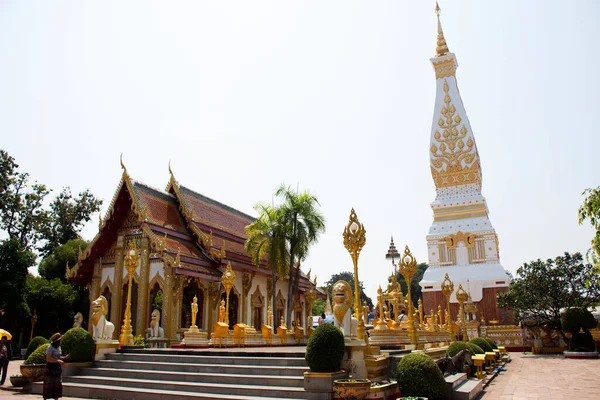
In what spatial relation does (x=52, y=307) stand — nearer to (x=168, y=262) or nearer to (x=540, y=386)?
(x=168, y=262)

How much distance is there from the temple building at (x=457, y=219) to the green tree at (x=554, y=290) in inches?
243

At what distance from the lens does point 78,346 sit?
40.5ft

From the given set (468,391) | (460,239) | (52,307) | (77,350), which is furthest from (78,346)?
(460,239)

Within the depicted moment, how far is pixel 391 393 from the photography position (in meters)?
8.94

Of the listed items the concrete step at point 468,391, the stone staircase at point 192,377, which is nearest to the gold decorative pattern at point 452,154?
the concrete step at point 468,391

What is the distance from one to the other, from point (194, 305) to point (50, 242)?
29264 mm

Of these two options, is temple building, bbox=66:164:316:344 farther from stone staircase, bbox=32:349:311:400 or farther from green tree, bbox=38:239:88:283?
green tree, bbox=38:239:88:283

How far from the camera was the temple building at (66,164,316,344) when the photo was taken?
21641mm

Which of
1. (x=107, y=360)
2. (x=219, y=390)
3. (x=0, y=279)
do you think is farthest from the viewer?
(x=0, y=279)

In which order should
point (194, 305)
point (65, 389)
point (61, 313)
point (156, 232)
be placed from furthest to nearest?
point (61, 313)
point (156, 232)
point (194, 305)
point (65, 389)

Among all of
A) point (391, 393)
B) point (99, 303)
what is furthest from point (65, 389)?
point (391, 393)

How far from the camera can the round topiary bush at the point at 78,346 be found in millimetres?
12305

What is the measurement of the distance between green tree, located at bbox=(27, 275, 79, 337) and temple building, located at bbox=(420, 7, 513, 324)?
2402 centimetres

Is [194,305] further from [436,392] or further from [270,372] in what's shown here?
[436,392]
